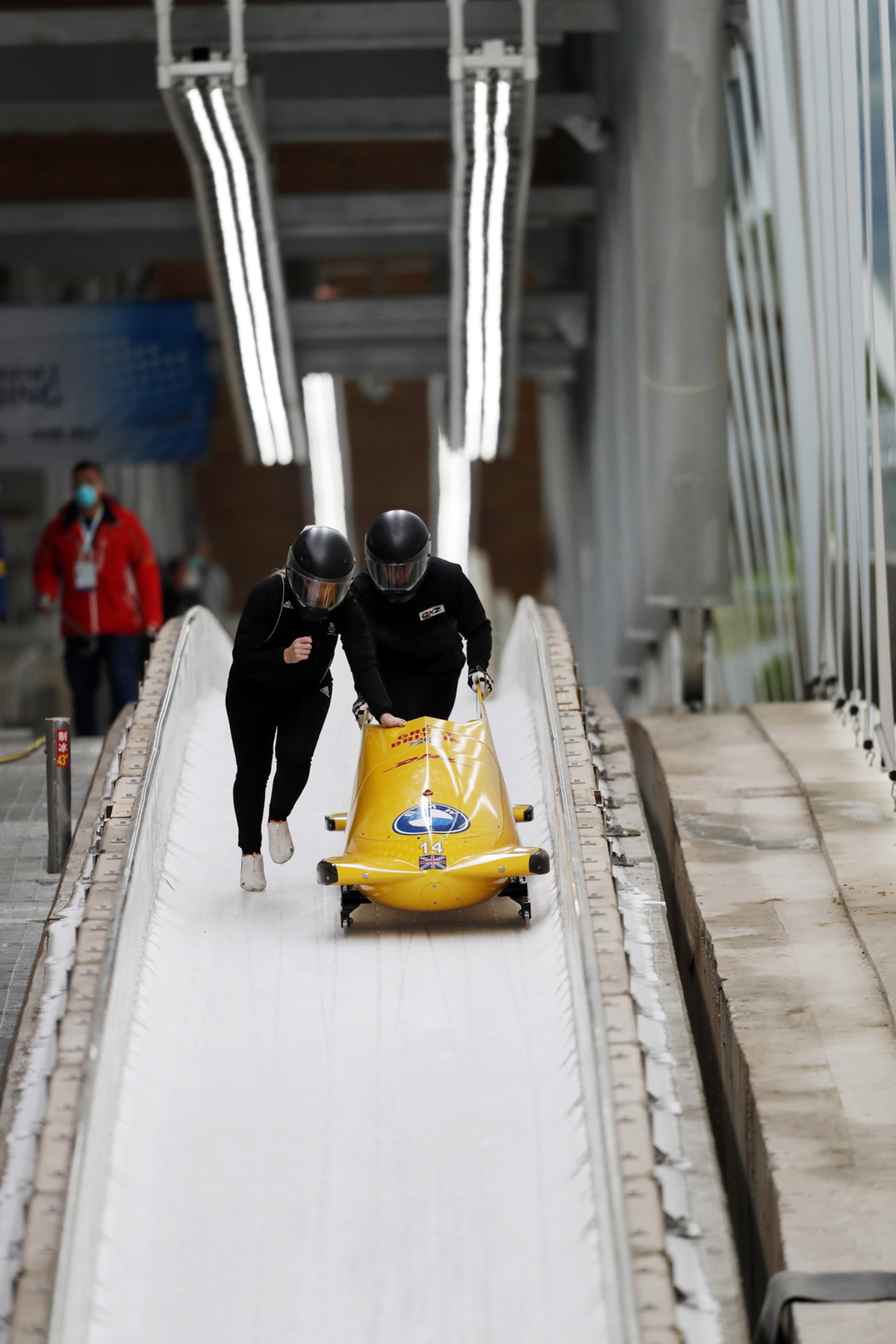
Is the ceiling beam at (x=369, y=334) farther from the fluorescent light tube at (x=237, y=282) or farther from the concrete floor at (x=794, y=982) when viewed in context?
the concrete floor at (x=794, y=982)

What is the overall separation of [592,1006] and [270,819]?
1928 mm

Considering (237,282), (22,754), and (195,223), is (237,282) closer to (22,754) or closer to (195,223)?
(195,223)

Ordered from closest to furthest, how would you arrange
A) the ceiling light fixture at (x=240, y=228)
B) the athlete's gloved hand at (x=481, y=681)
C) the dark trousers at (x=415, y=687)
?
the athlete's gloved hand at (x=481, y=681) < the dark trousers at (x=415, y=687) < the ceiling light fixture at (x=240, y=228)

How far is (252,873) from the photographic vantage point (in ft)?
18.6

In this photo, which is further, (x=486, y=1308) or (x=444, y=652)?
(x=444, y=652)

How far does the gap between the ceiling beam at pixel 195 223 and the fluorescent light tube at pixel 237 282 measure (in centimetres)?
94

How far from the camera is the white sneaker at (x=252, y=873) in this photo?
5.68 m

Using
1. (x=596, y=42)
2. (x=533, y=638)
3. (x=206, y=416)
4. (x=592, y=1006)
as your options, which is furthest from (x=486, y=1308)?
(x=596, y=42)

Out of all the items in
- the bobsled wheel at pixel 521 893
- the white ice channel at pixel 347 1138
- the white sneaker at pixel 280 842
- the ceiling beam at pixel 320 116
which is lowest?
the white ice channel at pixel 347 1138

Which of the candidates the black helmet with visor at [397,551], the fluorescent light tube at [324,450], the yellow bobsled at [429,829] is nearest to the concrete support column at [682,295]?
the black helmet with visor at [397,551]

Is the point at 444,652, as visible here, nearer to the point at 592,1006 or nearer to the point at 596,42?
the point at 592,1006

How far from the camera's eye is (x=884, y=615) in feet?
24.2

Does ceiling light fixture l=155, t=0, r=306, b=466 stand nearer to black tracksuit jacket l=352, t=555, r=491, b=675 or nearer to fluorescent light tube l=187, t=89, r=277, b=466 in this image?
fluorescent light tube l=187, t=89, r=277, b=466

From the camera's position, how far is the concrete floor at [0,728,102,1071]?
545cm
